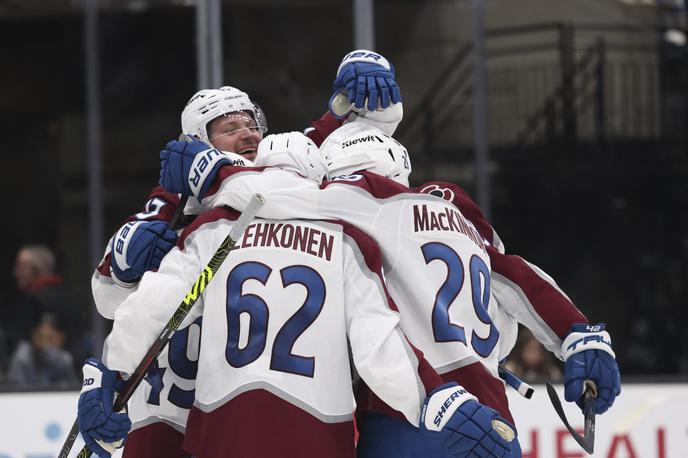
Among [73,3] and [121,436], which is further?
[73,3]

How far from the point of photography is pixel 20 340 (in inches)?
251

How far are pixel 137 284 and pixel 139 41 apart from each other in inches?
199

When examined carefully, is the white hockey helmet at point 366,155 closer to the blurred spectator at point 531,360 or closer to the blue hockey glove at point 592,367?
the blue hockey glove at point 592,367

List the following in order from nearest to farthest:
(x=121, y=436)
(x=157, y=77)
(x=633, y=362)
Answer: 1. (x=121, y=436)
2. (x=633, y=362)
3. (x=157, y=77)

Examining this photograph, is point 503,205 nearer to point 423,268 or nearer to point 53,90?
point 53,90

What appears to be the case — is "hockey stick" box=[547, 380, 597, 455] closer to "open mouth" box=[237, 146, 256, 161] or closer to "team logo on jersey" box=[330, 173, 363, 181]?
"team logo on jersey" box=[330, 173, 363, 181]

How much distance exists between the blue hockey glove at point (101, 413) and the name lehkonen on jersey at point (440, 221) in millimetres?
673

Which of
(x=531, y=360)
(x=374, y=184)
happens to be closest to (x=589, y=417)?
(x=374, y=184)

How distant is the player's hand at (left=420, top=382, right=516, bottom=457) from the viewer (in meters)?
2.62

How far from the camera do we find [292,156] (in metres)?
2.85

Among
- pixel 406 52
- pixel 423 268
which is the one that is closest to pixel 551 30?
pixel 406 52

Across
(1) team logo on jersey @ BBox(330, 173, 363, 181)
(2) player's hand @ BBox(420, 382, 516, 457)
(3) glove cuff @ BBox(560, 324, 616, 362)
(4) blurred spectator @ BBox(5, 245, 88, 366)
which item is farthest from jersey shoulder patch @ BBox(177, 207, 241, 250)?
(4) blurred spectator @ BBox(5, 245, 88, 366)

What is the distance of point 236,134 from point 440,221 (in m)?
0.59

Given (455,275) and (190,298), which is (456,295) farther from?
(190,298)
